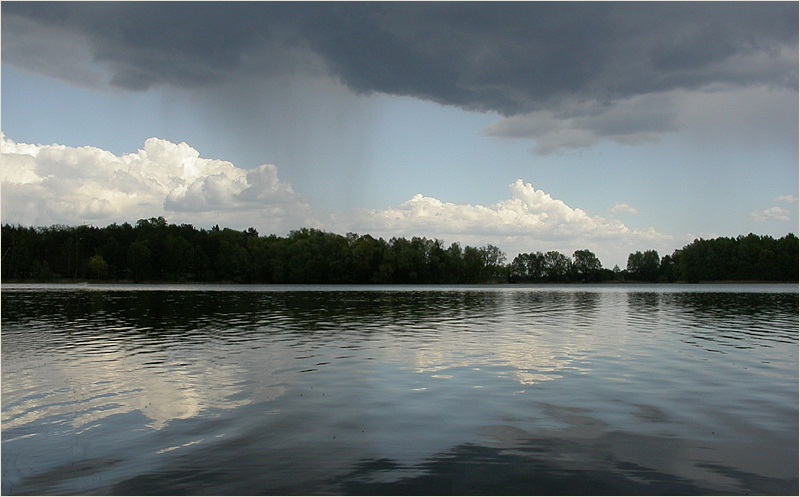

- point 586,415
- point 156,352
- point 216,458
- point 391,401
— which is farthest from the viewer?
point 156,352

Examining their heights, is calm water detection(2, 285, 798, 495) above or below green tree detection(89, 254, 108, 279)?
below

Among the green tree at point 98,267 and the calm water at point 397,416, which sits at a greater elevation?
the green tree at point 98,267

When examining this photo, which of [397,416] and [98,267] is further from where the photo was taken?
[98,267]

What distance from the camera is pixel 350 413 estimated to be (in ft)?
52.8

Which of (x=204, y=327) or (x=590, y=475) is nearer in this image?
(x=590, y=475)

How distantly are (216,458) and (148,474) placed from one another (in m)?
1.38

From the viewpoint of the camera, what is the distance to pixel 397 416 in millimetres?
15797

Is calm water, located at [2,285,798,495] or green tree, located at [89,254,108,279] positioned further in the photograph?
green tree, located at [89,254,108,279]

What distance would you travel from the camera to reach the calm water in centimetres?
1110

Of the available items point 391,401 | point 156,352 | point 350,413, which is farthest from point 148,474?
point 156,352

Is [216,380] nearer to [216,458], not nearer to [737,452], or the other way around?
[216,458]

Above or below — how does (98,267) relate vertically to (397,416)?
above

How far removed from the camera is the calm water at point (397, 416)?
11102 millimetres

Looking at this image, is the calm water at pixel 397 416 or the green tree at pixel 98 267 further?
the green tree at pixel 98 267
